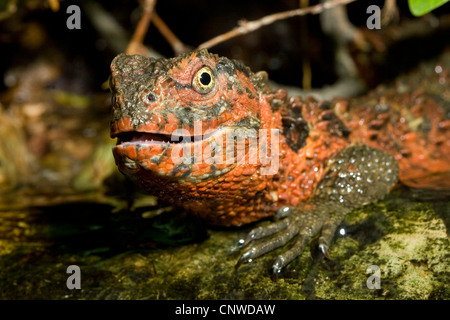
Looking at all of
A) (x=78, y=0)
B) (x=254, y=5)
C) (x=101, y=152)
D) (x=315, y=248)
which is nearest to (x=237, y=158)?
(x=315, y=248)

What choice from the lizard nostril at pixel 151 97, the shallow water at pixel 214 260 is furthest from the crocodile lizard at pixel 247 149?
the shallow water at pixel 214 260

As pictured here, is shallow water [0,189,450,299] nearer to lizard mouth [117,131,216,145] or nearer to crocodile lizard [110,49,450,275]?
crocodile lizard [110,49,450,275]

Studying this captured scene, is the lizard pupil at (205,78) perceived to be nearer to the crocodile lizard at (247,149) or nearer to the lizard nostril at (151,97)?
the crocodile lizard at (247,149)

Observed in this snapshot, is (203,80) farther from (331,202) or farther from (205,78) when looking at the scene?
(331,202)

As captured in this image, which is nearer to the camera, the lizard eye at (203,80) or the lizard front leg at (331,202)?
the lizard eye at (203,80)

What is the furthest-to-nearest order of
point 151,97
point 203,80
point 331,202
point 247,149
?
point 331,202, point 247,149, point 203,80, point 151,97

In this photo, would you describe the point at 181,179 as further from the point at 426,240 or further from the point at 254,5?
the point at 254,5

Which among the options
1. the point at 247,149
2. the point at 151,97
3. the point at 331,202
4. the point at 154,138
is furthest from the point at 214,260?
the point at 151,97
